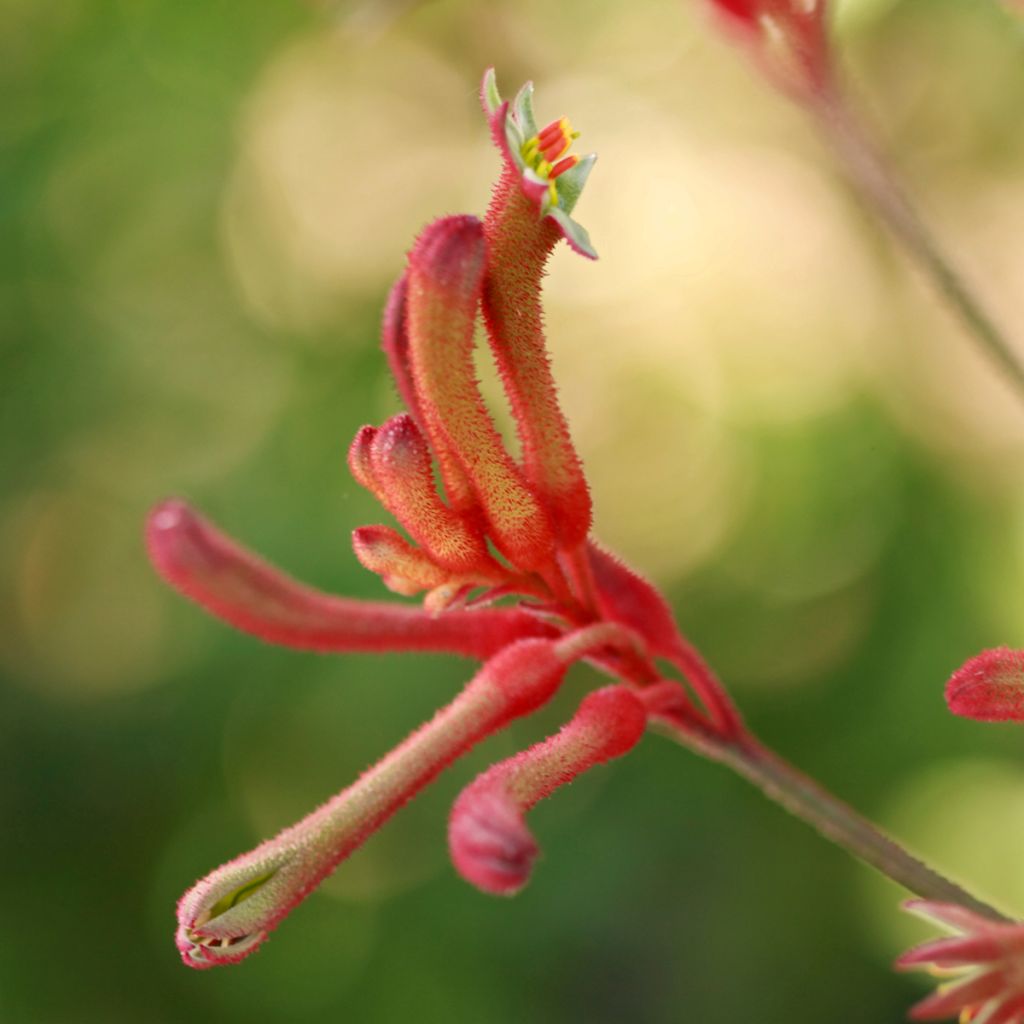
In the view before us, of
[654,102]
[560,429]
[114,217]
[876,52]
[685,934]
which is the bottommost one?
[685,934]

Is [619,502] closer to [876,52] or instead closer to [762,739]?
[762,739]

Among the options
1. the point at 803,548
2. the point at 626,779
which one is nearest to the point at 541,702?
the point at 626,779

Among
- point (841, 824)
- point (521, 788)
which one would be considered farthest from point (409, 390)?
point (841, 824)

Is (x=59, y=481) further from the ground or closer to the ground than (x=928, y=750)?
further from the ground

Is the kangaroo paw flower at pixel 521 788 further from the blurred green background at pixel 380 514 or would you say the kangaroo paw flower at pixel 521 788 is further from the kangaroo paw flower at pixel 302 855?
the blurred green background at pixel 380 514

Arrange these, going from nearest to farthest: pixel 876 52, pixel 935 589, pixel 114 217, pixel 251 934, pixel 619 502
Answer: pixel 251 934 < pixel 935 589 < pixel 114 217 < pixel 876 52 < pixel 619 502

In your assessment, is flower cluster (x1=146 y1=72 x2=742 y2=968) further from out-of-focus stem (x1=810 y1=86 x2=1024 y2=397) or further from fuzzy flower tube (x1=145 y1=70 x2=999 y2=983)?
out-of-focus stem (x1=810 y1=86 x2=1024 y2=397)

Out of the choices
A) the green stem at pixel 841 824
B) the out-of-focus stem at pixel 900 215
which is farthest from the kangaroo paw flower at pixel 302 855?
the out-of-focus stem at pixel 900 215
